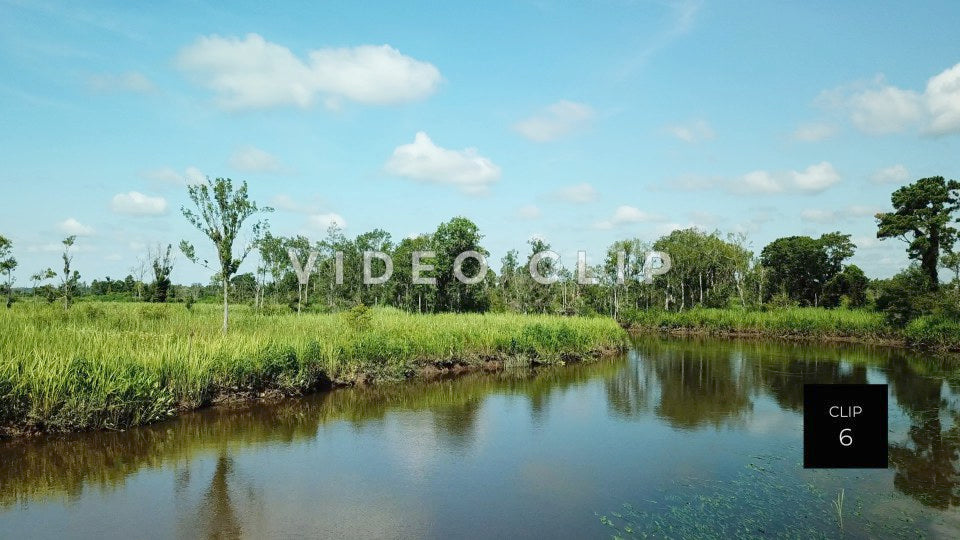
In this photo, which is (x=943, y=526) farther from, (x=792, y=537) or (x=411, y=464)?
(x=411, y=464)

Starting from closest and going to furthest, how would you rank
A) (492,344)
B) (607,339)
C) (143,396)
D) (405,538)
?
(405,538), (143,396), (492,344), (607,339)

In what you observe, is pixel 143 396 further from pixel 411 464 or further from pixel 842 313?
pixel 842 313

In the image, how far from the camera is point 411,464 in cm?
741

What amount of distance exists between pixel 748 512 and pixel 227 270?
12.7 meters

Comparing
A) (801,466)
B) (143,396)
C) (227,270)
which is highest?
(227,270)

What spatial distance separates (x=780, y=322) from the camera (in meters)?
29.1

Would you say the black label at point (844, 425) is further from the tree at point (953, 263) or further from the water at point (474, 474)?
the tree at point (953, 263)

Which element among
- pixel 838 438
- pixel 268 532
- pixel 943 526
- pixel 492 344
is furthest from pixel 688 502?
pixel 492 344

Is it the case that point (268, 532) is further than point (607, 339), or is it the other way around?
point (607, 339)

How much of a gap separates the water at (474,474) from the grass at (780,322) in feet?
54.4

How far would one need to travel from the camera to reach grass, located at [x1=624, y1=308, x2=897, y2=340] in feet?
87.2

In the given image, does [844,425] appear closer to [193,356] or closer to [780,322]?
[193,356]

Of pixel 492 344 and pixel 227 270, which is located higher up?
pixel 227 270

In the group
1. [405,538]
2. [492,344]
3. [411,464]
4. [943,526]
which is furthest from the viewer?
[492,344]
